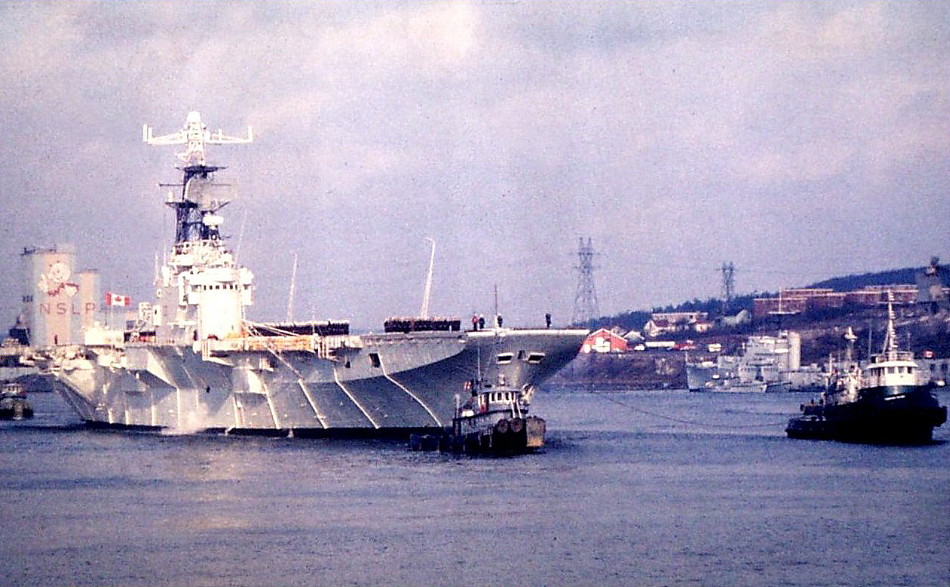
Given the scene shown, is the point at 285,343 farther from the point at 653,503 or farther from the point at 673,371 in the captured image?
the point at 673,371

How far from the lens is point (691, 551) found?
26.1 metres

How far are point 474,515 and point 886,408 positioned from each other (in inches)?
746

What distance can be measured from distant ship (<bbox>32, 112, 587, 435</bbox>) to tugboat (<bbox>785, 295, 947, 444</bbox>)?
26.8ft

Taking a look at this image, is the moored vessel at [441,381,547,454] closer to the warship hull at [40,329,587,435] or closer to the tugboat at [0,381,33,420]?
the warship hull at [40,329,587,435]

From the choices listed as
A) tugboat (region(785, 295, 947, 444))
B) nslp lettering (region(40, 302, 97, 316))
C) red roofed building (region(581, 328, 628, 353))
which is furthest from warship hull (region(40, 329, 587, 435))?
red roofed building (region(581, 328, 628, 353))

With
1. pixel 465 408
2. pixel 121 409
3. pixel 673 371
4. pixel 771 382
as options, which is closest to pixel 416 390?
pixel 465 408

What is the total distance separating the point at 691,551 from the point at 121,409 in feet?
116

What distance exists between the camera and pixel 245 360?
157 ft

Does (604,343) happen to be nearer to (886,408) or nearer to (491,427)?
(886,408)

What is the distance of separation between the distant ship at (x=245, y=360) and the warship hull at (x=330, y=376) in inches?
1.7

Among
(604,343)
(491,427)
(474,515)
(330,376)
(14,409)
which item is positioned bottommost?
(474,515)

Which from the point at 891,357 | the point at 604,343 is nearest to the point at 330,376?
the point at 891,357

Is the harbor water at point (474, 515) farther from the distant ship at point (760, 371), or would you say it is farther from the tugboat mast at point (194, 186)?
the distant ship at point (760, 371)

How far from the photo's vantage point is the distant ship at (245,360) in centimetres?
4397
